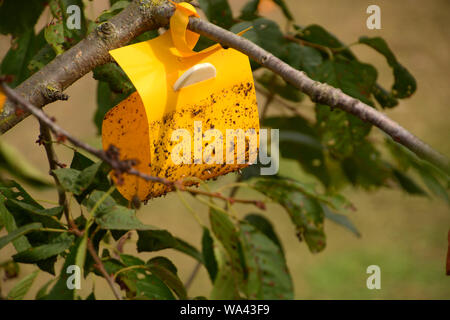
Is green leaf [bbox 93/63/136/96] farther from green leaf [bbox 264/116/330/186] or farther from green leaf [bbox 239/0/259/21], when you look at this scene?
green leaf [bbox 264/116/330/186]

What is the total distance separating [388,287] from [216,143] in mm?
1441

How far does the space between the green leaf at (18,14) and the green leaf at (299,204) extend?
427mm

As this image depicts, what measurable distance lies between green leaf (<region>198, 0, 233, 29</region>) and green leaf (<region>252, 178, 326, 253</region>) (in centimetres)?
24

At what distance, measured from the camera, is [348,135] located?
0.77 meters

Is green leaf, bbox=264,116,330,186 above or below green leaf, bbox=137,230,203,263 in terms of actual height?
above

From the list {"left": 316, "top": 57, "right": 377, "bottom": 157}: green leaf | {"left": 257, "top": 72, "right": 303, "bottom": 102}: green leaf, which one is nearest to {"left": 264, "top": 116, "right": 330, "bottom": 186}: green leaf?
{"left": 257, "top": 72, "right": 303, "bottom": 102}: green leaf

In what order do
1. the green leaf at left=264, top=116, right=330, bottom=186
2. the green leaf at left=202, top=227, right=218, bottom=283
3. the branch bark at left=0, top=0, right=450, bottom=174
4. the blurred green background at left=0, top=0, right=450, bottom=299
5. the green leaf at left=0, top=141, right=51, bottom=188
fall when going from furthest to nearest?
1. the blurred green background at left=0, top=0, right=450, bottom=299
2. the green leaf at left=264, top=116, right=330, bottom=186
3. the green leaf at left=202, top=227, right=218, bottom=283
4. the branch bark at left=0, top=0, right=450, bottom=174
5. the green leaf at left=0, top=141, right=51, bottom=188

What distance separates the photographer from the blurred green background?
178cm

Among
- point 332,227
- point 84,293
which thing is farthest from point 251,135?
point 332,227

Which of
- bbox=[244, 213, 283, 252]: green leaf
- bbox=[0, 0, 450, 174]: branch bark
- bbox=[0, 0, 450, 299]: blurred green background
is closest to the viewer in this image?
bbox=[0, 0, 450, 174]: branch bark

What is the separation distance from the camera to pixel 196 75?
500 millimetres

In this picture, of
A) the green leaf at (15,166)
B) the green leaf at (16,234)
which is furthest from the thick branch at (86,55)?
the green leaf at (15,166)

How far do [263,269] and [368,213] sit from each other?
1.55 metres

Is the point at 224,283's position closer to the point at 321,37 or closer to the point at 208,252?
the point at 208,252
